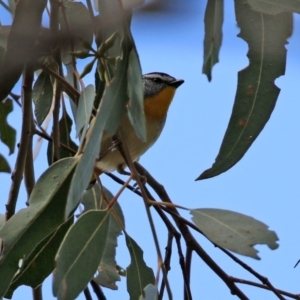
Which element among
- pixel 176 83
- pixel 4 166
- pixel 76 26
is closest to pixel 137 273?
pixel 76 26

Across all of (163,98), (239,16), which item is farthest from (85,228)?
(163,98)

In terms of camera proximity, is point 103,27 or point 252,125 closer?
point 103,27

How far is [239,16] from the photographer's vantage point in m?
1.63

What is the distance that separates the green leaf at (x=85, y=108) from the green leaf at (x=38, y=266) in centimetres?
33

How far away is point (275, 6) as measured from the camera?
1.42 metres

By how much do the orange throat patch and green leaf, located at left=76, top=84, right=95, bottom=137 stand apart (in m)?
1.44

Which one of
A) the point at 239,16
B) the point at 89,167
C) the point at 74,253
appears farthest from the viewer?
the point at 239,16

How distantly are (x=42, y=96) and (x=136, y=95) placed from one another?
815 millimetres

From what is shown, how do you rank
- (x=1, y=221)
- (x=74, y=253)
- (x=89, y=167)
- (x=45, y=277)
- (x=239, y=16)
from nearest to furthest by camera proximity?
1. (x=89, y=167)
2. (x=74, y=253)
3. (x=239, y=16)
4. (x=45, y=277)
5. (x=1, y=221)

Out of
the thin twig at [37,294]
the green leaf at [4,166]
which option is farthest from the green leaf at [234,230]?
the green leaf at [4,166]

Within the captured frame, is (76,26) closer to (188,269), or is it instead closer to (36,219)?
(36,219)

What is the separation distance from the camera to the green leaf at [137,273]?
1711 mm

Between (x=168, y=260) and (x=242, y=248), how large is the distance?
54 centimetres

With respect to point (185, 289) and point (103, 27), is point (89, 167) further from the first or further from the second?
point (185, 289)
